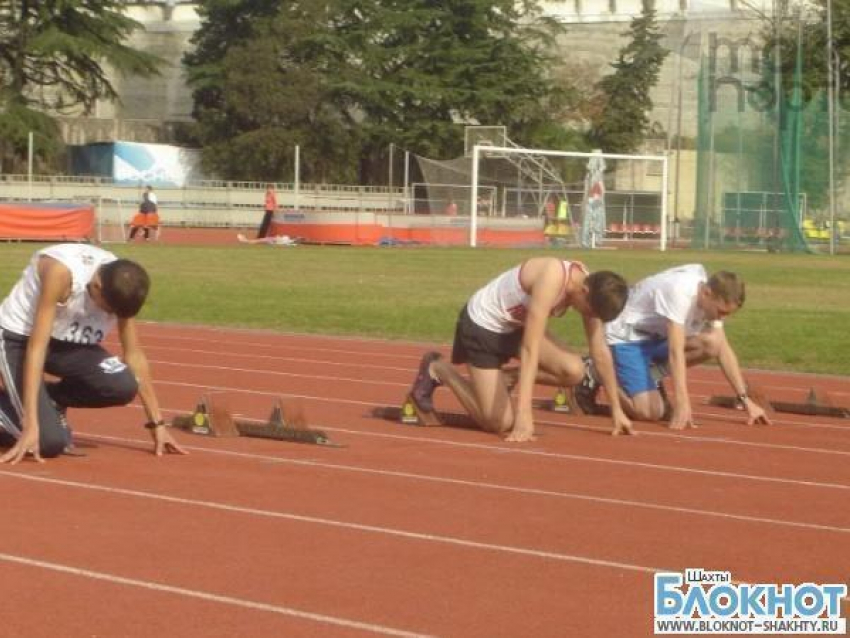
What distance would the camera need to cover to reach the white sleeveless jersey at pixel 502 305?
10.6 meters

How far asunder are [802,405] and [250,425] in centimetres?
424

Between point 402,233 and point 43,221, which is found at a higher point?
point 43,221

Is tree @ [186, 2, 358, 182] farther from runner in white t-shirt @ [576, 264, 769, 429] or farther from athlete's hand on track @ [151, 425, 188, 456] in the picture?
athlete's hand on track @ [151, 425, 188, 456]

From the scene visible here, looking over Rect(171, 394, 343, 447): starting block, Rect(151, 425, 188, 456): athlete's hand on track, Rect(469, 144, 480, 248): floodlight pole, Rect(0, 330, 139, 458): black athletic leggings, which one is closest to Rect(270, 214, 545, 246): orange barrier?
Rect(469, 144, 480, 248): floodlight pole

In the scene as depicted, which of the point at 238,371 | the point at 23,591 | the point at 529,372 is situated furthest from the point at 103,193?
the point at 23,591

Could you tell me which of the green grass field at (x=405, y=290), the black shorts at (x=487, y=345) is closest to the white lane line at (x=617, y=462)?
the black shorts at (x=487, y=345)

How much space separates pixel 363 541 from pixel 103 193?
5033cm

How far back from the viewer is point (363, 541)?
23.6 ft

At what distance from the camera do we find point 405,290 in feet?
85.8

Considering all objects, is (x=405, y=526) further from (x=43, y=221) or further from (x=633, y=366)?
(x=43, y=221)

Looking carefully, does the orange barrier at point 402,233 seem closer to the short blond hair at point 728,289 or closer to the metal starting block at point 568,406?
the metal starting block at point 568,406

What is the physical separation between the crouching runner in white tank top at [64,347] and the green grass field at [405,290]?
8732mm

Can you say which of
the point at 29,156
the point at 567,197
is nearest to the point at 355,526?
the point at 567,197

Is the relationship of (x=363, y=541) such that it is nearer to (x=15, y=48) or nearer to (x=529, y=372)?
(x=529, y=372)
